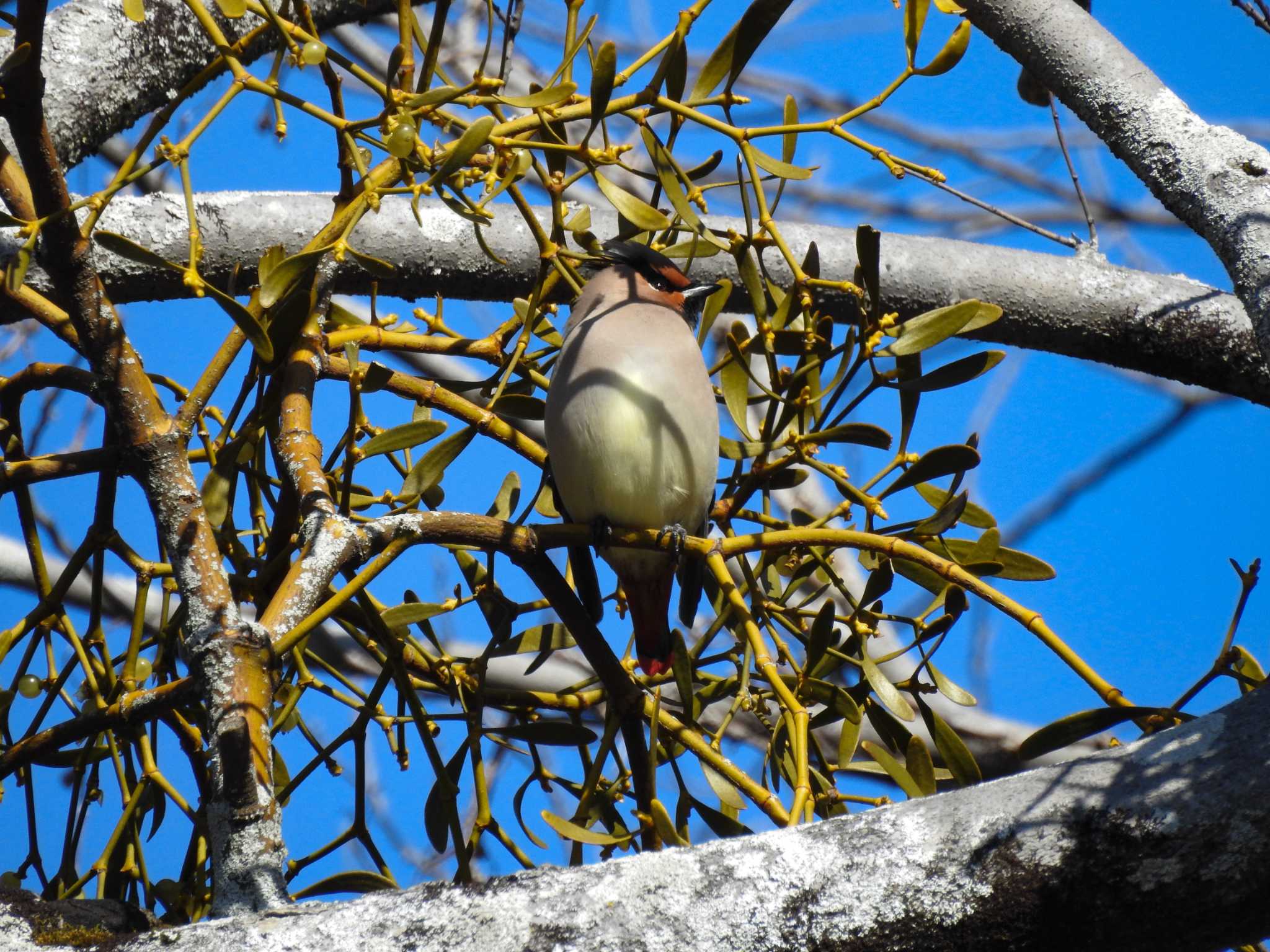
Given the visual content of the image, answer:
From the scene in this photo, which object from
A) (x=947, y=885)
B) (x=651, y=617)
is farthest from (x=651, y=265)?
(x=947, y=885)

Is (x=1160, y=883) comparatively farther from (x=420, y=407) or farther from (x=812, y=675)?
(x=420, y=407)

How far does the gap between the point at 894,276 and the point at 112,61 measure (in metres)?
1.75

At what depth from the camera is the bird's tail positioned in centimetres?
251

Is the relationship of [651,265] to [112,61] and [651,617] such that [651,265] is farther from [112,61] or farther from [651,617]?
[112,61]

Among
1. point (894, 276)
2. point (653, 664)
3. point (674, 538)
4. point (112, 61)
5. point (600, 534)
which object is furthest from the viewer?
point (894, 276)

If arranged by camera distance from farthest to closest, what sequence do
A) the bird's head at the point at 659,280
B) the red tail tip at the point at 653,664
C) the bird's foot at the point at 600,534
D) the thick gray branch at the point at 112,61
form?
the bird's head at the point at 659,280 < the thick gray branch at the point at 112,61 < the red tail tip at the point at 653,664 < the bird's foot at the point at 600,534

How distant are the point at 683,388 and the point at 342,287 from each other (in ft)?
2.72

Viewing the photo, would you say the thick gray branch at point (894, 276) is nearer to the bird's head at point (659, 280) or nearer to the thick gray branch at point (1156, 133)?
the bird's head at point (659, 280)

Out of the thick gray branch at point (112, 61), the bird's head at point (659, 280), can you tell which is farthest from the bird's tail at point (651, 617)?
the thick gray branch at point (112, 61)

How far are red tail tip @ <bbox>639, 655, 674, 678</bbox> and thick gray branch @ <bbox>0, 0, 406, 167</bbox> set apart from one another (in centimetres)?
146

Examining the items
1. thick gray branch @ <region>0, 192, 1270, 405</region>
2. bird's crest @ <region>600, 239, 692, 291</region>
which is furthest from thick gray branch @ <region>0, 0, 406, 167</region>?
bird's crest @ <region>600, 239, 692, 291</region>

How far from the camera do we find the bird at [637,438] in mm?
2463

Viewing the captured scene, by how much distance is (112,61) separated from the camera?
2768mm

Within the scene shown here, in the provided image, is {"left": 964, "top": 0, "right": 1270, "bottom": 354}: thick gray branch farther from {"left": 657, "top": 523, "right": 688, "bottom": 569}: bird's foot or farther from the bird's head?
{"left": 657, "top": 523, "right": 688, "bottom": 569}: bird's foot
